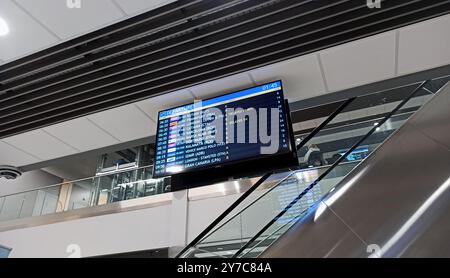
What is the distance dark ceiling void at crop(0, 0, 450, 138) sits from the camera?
2557 mm

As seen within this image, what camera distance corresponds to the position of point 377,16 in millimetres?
2578

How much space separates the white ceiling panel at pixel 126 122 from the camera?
3492mm

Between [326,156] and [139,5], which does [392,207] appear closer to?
[326,156]

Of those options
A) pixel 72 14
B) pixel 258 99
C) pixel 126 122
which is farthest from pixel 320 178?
pixel 126 122

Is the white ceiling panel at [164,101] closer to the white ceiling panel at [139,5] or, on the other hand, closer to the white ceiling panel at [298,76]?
the white ceiling panel at [298,76]

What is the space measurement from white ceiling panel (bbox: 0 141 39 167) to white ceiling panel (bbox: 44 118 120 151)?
2.25 ft

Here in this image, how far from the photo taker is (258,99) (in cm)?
297

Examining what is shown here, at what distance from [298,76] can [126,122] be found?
1831 mm

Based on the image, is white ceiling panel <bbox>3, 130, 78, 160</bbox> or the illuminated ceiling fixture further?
white ceiling panel <bbox>3, 130, 78, 160</bbox>

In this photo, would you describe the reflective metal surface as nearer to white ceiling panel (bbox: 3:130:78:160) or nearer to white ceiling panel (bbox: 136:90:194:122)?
white ceiling panel (bbox: 136:90:194:122)

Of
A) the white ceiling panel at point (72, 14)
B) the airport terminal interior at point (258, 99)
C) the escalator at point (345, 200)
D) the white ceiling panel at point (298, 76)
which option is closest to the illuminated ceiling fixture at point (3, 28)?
the airport terminal interior at point (258, 99)

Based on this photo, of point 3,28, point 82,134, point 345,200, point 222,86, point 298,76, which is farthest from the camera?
point 82,134

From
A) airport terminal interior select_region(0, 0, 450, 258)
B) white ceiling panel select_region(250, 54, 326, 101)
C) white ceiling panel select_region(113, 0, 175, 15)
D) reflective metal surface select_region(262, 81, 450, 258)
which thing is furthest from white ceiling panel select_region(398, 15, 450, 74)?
white ceiling panel select_region(113, 0, 175, 15)
